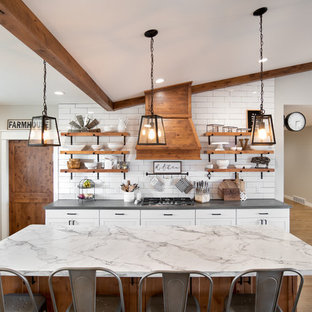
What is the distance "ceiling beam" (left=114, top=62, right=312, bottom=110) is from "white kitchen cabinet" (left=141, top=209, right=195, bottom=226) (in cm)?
185

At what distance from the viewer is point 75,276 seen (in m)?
1.26

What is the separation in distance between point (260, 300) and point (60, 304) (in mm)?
1454

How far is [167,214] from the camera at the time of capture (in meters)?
3.43

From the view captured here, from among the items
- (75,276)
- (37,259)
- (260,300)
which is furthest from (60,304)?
(260,300)

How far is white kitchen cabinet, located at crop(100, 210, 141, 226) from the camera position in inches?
135

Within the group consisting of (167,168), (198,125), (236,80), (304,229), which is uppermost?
(236,80)

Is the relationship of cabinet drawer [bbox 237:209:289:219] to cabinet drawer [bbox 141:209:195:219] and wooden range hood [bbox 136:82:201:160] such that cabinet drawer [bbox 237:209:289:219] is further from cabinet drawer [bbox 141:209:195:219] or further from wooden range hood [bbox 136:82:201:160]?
wooden range hood [bbox 136:82:201:160]

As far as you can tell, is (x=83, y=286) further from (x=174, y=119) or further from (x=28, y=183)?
(x=28, y=183)

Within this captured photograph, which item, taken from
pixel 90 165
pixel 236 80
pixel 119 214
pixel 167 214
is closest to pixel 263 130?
pixel 167 214

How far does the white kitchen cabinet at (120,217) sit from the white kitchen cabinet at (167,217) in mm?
107

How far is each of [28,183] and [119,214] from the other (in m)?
2.03

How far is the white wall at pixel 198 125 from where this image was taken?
402 cm

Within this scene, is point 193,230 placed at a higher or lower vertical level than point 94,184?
lower

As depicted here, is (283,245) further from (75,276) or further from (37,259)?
(37,259)
